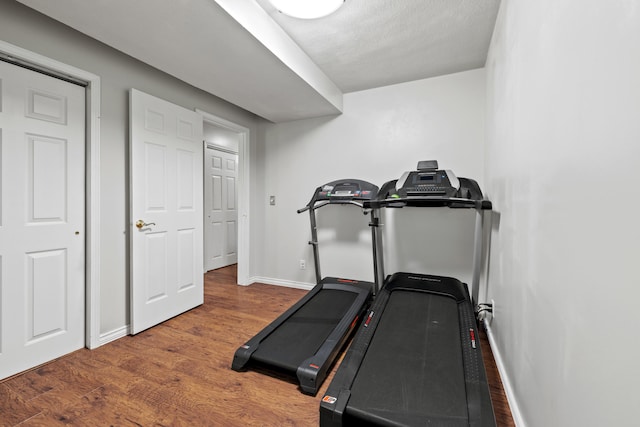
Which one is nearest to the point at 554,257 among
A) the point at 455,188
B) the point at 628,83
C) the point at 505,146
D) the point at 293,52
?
the point at 628,83

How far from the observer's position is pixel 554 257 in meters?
1.01

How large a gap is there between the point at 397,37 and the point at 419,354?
237 centimetres

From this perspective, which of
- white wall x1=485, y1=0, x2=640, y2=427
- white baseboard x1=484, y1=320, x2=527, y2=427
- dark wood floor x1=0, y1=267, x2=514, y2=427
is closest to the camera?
white wall x1=485, y1=0, x2=640, y2=427

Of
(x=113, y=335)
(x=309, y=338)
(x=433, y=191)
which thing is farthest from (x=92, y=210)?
(x=433, y=191)

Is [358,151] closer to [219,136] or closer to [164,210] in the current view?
[164,210]

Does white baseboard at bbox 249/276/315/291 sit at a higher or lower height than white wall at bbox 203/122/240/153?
lower

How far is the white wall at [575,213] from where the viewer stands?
0.62 meters

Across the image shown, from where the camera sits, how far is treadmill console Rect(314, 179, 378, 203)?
289cm

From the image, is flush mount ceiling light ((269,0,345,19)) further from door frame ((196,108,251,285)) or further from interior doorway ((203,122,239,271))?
interior doorway ((203,122,239,271))

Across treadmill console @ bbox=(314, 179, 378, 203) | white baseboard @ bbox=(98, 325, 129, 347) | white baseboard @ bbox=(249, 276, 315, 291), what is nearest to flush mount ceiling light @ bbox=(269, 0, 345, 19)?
treadmill console @ bbox=(314, 179, 378, 203)

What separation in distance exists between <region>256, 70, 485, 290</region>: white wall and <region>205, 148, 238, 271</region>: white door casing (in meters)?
1.26

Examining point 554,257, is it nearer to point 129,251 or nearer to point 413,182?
point 413,182

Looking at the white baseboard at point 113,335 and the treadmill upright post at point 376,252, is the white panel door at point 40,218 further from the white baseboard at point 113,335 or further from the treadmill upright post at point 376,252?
the treadmill upright post at point 376,252

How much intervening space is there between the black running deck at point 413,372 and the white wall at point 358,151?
117 centimetres
